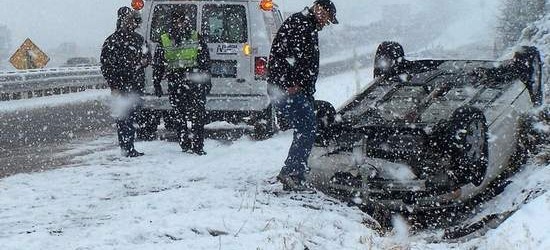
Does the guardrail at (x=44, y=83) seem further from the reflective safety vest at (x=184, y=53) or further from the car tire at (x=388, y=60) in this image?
the car tire at (x=388, y=60)

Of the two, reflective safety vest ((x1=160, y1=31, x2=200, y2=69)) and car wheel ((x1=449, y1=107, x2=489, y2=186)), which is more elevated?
reflective safety vest ((x1=160, y1=31, x2=200, y2=69))

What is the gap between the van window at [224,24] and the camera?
9297mm

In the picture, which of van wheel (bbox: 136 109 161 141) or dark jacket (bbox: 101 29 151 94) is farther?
van wheel (bbox: 136 109 161 141)

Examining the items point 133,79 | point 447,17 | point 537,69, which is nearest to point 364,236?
point 537,69

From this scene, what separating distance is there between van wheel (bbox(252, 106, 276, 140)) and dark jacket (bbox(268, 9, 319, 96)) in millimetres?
3543

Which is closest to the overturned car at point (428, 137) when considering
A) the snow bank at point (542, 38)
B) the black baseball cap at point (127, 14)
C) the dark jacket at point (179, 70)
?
the dark jacket at point (179, 70)

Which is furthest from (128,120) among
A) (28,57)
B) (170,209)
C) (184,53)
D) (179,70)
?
(28,57)

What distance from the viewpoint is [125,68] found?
313 inches

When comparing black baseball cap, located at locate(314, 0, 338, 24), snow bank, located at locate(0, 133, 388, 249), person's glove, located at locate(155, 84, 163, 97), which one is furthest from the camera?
person's glove, located at locate(155, 84, 163, 97)

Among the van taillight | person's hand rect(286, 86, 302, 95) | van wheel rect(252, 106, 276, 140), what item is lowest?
van wheel rect(252, 106, 276, 140)

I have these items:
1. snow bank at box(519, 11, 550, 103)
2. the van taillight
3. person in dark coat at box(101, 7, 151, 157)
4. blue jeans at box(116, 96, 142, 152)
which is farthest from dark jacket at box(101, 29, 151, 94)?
snow bank at box(519, 11, 550, 103)

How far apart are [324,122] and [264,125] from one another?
350cm

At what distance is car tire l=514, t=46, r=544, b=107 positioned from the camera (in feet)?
23.0

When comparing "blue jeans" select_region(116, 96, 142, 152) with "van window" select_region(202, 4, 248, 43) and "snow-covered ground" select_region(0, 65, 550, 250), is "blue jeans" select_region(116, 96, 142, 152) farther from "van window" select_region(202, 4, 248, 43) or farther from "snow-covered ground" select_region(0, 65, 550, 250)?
"van window" select_region(202, 4, 248, 43)
